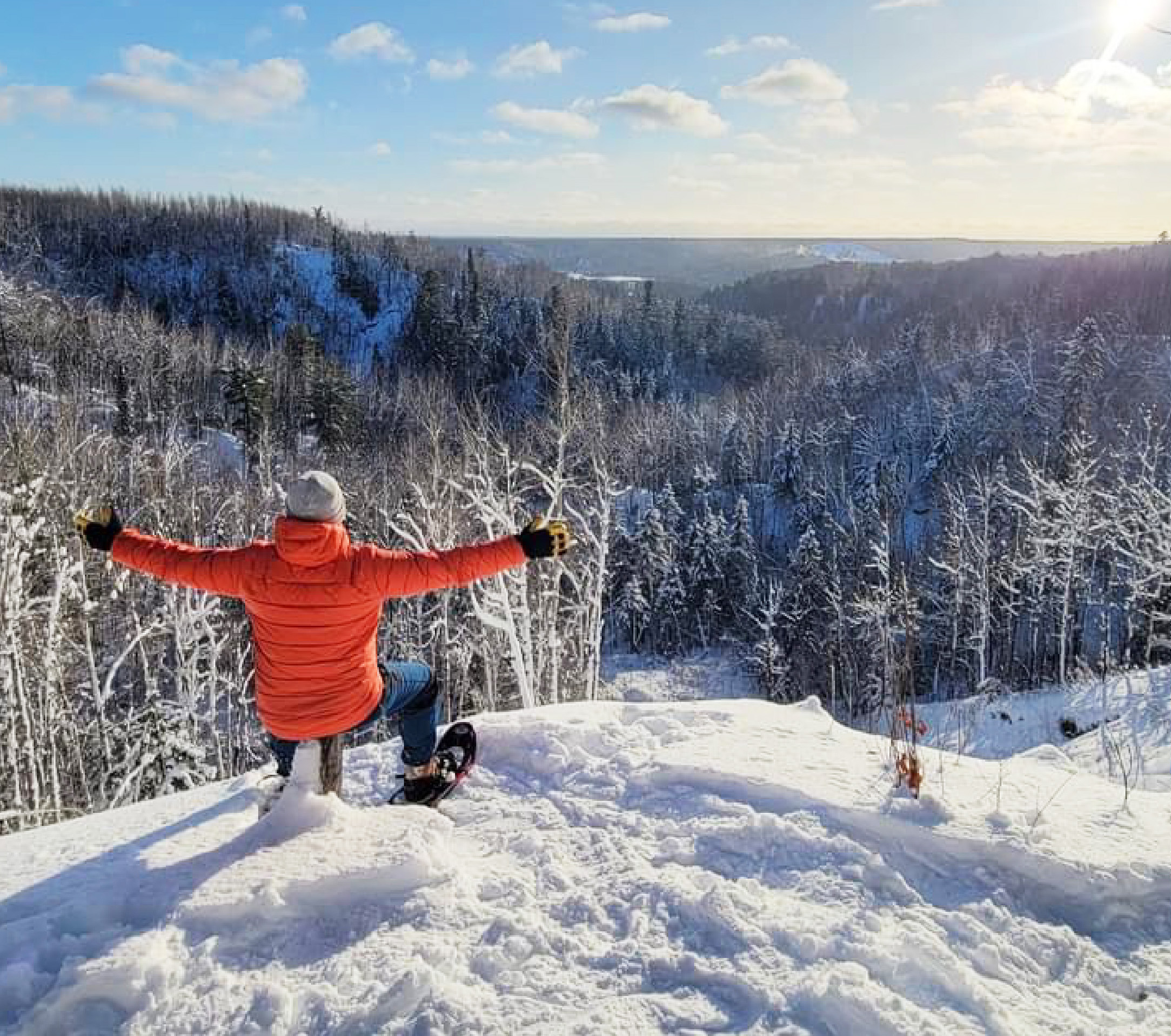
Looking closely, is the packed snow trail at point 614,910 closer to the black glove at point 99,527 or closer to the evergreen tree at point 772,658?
the black glove at point 99,527

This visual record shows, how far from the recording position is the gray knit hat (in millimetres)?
3168

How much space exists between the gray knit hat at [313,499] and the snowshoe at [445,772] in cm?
134

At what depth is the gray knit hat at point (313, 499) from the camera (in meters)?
3.17

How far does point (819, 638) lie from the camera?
36281 millimetres

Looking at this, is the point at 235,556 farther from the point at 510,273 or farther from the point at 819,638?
the point at 510,273

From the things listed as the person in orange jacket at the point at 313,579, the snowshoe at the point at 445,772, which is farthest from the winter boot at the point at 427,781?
the person in orange jacket at the point at 313,579

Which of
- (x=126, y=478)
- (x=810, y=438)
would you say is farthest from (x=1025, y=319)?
(x=126, y=478)

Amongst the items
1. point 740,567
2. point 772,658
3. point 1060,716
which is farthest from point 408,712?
point 740,567

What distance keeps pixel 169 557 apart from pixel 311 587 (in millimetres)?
651

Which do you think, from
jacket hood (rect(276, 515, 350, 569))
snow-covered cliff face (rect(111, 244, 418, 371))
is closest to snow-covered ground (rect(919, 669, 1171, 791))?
jacket hood (rect(276, 515, 350, 569))

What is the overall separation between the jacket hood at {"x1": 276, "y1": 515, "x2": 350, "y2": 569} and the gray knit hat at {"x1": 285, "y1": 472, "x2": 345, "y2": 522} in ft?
0.08

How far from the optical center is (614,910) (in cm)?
274

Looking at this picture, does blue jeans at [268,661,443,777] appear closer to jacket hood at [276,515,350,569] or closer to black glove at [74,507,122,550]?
jacket hood at [276,515,350,569]

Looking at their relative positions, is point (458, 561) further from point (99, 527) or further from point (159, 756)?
point (159, 756)
